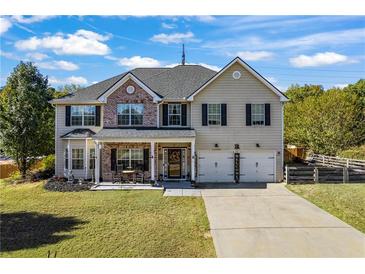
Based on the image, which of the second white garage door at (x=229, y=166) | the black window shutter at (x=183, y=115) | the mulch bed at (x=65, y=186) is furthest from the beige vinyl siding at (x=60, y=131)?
the second white garage door at (x=229, y=166)

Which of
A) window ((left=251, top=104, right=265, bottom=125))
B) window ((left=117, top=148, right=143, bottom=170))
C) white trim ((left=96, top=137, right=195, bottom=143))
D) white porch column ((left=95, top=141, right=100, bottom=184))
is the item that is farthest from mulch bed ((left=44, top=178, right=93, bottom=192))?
window ((left=251, top=104, right=265, bottom=125))

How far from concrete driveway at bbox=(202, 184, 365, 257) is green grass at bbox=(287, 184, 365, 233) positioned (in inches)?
17.2

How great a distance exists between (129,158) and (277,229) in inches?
430

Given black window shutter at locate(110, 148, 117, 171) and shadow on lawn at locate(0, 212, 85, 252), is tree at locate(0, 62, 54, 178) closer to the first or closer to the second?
black window shutter at locate(110, 148, 117, 171)

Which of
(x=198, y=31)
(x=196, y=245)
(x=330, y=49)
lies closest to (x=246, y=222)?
(x=196, y=245)

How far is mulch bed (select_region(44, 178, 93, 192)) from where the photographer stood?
55.7 ft

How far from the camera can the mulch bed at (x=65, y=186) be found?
55.7ft

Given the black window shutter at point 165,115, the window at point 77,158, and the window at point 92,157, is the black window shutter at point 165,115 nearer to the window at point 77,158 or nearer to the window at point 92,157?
the window at point 92,157

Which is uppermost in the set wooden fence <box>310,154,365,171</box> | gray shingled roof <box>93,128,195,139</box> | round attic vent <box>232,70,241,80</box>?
round attic vent <box>232,70,241,80</box>

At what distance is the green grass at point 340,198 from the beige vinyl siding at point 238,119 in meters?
3.24

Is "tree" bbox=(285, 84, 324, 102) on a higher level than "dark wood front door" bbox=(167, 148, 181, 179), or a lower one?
higher

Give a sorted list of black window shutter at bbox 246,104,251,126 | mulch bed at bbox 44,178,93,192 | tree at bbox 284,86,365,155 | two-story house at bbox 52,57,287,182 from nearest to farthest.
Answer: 1. mulch bed at bbox 44,178,93,192
2. two-story house at bbox 52,57,287,182
3. black window shutter at bbox 246,104,251,126
4. tree at bbox 284,86,365,155

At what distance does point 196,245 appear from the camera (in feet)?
30.9

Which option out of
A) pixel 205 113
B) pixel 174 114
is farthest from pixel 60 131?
pixel 205 113
